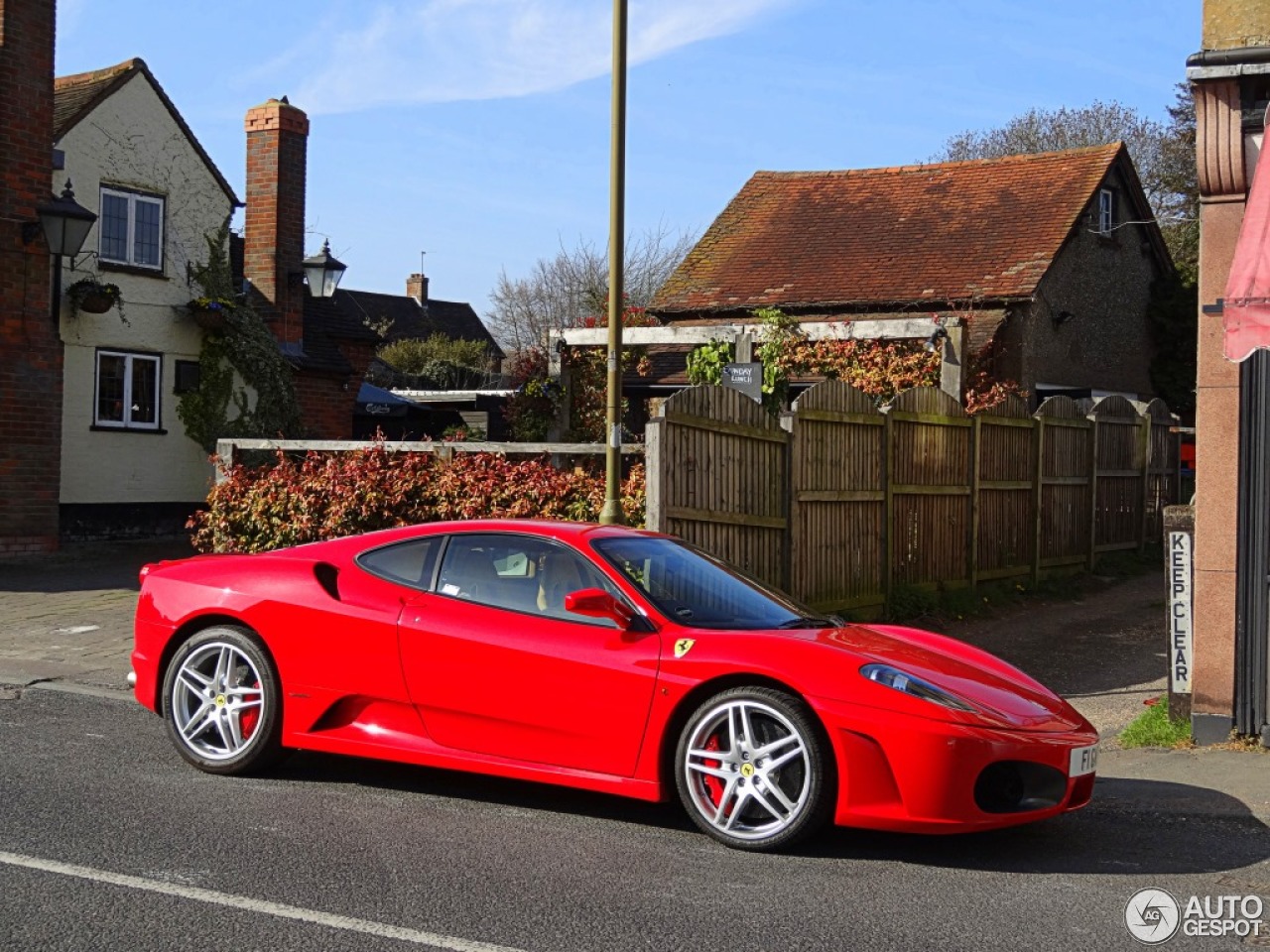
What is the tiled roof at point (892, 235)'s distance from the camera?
25.1 metres

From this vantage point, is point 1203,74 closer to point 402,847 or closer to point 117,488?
point 402,847

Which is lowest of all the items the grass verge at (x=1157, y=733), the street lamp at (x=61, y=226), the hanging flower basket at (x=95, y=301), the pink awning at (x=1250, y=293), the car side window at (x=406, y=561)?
the grass verge at (x=1157, y=733)

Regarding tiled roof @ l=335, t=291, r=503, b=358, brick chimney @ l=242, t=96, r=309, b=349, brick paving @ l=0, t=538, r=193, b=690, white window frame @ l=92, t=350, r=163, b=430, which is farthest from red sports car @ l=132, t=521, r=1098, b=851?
tiled roof @ l=335, t=291, r=503, b=358

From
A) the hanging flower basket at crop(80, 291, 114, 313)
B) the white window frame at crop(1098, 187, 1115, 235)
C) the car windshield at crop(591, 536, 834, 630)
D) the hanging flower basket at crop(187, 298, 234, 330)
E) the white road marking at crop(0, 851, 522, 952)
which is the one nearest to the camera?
the white road marking at crop(0, 851, 522, 952)

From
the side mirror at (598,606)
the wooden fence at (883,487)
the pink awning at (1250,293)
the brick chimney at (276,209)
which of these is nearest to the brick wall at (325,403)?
the brick chimney at (276,209)

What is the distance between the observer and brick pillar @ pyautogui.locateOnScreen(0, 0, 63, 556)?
1656 cm

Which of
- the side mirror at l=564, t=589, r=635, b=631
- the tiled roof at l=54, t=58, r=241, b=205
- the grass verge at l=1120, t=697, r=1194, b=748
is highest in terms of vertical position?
the tiled roof at l=54, t=58, r=241, b=205

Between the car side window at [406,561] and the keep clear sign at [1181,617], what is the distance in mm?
4253

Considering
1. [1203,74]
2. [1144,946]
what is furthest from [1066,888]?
[1203,74]

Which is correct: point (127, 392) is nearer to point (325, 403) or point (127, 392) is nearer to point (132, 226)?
point (132, 226)

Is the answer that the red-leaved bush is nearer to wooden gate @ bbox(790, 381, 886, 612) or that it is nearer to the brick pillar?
wooden gate @ bbox(790, 381, 886, 612)

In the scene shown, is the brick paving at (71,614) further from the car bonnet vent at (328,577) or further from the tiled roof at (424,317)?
the tiled roof at (424,317)

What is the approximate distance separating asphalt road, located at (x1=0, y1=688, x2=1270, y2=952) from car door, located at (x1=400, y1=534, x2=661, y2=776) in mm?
364

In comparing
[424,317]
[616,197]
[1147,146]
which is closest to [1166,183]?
[1147,146]
